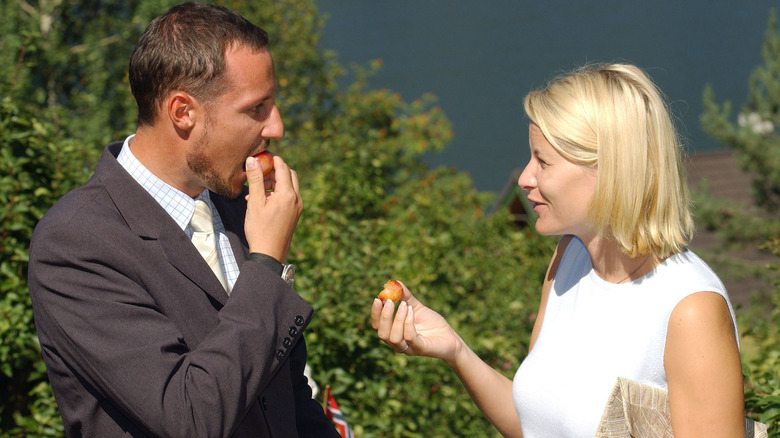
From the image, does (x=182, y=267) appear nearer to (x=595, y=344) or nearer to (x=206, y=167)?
(x=206, y=167)

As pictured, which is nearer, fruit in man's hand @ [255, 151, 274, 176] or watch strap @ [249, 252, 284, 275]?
watch strap @ [249, 252, 284, 275]

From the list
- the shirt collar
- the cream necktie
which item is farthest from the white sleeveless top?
the shirt collar

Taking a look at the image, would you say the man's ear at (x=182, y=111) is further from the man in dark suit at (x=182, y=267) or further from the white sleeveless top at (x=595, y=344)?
the white sleeveless top at (x=595, y=344)

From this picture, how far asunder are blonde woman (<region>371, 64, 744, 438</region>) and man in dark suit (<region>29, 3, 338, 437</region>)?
1.57ft

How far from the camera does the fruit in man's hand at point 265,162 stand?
2.09 meters

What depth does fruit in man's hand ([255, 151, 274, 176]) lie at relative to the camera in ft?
6.87

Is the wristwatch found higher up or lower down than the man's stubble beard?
lower down

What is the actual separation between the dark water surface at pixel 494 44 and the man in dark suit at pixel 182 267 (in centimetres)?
1078

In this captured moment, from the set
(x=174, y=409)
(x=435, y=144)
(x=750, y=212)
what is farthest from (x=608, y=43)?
(x=174, y=409)

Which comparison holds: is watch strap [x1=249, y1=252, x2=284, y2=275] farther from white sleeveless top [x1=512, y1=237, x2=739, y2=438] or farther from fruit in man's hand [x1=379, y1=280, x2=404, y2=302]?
white sleeveless top [x1=512, y1=237, x2=739, y2=438]

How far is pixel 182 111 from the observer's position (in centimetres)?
201

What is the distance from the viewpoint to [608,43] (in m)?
12.9

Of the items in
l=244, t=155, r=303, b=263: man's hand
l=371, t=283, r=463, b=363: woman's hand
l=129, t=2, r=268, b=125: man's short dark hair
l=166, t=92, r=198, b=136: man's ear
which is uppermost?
l=129, t=2, r=268, b=125: man's short dark hair

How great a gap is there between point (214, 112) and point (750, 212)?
379 inches
